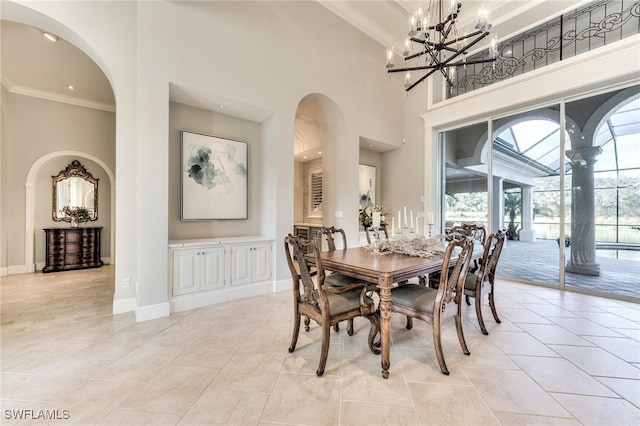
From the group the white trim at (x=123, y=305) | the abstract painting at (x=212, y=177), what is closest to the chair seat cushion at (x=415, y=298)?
the abstract painting at (x=212, y=177)

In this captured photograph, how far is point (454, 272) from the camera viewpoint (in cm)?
203

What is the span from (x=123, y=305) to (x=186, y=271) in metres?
0.82

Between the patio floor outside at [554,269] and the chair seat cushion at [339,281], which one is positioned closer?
the chair seat cushion at [339,281]

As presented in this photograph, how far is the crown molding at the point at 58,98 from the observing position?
4890 mm

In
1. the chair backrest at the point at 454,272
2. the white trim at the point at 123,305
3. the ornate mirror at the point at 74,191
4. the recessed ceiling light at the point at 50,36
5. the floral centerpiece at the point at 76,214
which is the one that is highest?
the recessed ceiling light at the point at 50,36

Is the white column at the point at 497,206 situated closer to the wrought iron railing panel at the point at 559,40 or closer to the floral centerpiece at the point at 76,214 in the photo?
the wrought iron railing panel at the point at 559,40

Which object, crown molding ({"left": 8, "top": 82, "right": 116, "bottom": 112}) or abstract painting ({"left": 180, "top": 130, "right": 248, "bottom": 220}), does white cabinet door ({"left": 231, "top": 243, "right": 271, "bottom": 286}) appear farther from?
crown molding ({"left": 8, "top": 82, "right": 116, "bottom": 112})

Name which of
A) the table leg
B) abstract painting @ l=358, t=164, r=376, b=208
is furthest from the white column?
the table leg

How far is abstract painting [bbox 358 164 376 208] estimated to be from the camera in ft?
19.3

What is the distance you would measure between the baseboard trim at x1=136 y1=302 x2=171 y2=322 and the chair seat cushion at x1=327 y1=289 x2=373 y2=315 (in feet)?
6.77

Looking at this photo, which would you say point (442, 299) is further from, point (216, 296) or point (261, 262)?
point (216, 296)

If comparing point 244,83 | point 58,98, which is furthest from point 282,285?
point 58,98

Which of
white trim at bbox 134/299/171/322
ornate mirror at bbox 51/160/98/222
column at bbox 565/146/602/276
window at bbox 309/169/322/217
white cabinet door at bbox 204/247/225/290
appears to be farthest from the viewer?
window at bbox 309/169/322/217

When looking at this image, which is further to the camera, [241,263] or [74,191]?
[74,191]
